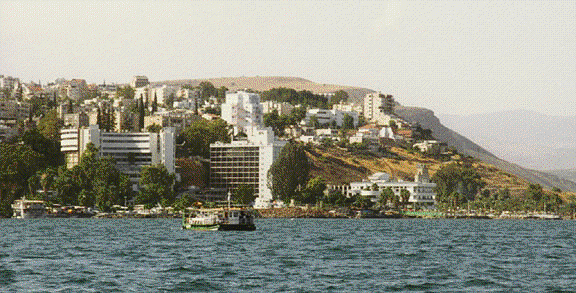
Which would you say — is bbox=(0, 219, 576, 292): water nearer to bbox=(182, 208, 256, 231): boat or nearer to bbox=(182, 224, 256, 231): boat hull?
bbox=(182, 224, 256, 231): boat hull

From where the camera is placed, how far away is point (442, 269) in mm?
80938

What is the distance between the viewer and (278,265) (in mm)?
82875

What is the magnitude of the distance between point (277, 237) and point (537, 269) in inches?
2084

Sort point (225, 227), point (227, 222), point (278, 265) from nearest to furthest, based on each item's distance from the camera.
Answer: point (278, 265) → point (225, 227) → point (227, 222)

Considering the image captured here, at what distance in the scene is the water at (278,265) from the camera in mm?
67875

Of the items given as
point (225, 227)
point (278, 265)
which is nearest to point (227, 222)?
point (225, 227)

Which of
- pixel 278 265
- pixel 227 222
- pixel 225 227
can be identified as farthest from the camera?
pixel 227 222

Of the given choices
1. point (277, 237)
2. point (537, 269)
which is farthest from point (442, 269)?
point (277, 237)

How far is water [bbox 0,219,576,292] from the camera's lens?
6788 centimetres

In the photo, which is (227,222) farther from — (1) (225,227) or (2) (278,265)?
(2) (278,265)

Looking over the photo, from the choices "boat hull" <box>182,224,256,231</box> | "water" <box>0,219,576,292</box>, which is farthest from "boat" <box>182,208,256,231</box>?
"water" <box>0,219,576,292</box>

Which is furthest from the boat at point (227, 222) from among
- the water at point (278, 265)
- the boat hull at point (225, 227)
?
the water at point (278, 265)

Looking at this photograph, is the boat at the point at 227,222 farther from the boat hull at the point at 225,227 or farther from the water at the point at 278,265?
the water at the point at 278,265

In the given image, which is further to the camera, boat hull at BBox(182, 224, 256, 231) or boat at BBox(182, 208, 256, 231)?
boat at BBox(182, 208, 256, 231)
